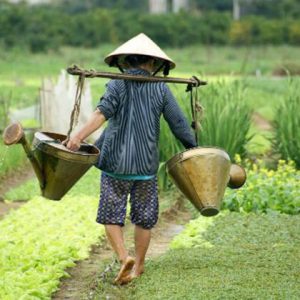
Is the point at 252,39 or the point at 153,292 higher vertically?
the point at 153,292

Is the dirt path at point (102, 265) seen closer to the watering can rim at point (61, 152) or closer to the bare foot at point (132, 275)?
the bare foot at point (132, 275)

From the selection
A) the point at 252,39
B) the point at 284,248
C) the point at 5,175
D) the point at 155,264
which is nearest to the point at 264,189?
the point at 284,248

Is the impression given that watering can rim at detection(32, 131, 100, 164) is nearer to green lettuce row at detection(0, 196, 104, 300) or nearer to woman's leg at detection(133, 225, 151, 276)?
woman's leg at detection(133, 225, 151, 276)

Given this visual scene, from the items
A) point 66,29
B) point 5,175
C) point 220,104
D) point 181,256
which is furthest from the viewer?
point 66,29

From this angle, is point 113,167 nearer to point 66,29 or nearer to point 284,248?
point 284,248

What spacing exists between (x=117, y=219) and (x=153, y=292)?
0.72 meters

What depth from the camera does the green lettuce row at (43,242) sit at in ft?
21.1

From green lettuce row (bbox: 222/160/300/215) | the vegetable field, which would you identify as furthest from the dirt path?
green lettuce row (bbox: 222/160/300/215)

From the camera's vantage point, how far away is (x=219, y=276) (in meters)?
6.46

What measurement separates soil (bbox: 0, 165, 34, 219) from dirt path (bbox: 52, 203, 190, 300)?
1718mm

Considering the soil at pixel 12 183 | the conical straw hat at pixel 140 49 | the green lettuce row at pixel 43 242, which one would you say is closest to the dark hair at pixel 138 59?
the conical straw hat at pixel 140 49

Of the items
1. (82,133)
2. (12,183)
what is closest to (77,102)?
(82,133)

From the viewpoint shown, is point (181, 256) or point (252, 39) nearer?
point (181, 256)

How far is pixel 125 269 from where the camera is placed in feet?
21.4
